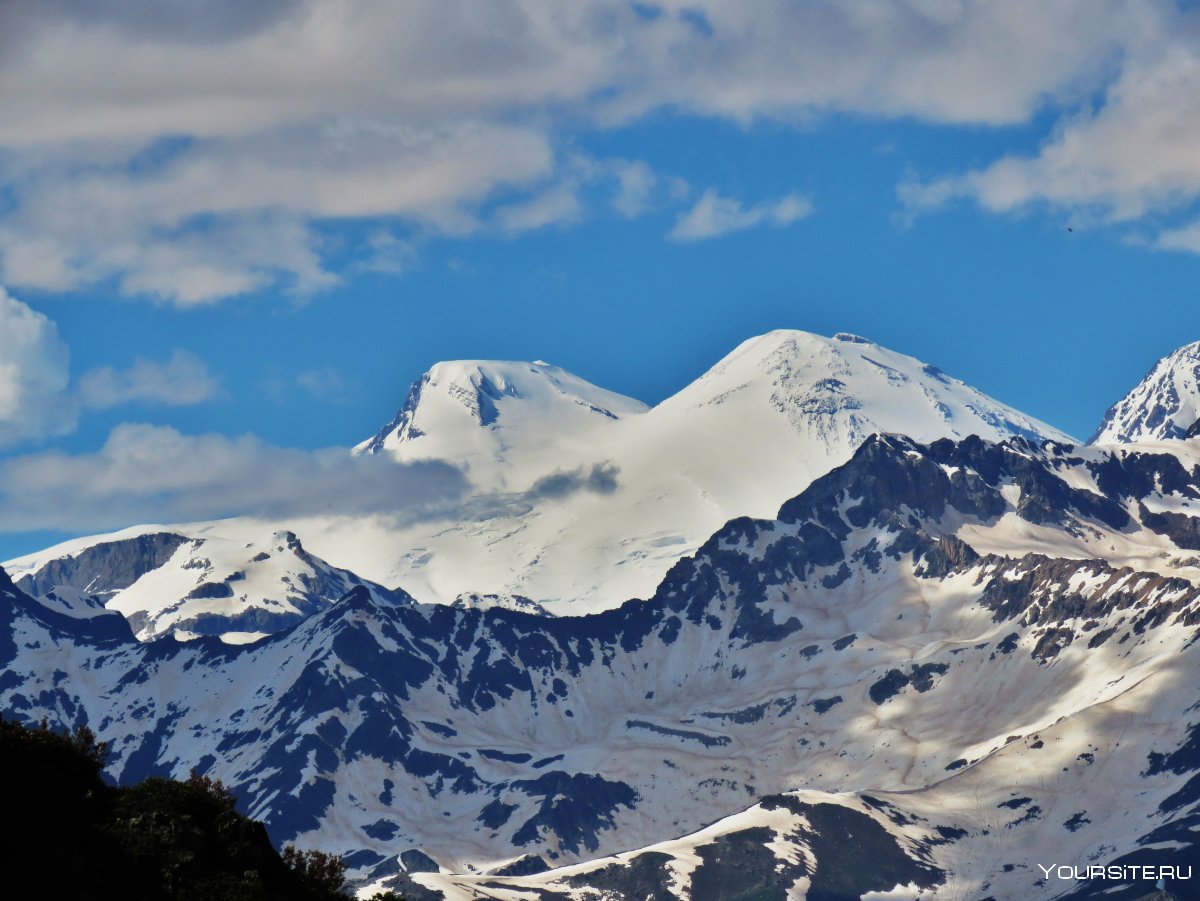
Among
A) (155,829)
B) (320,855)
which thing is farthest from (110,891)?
(320,855)

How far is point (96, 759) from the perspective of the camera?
12506 centimetres

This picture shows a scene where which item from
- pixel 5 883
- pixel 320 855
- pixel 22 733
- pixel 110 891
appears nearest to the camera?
pixel 5 883

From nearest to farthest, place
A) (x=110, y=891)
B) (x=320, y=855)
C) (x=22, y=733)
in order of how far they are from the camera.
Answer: (x=110, y=891) → (x=22, y=733) → (x=320, y=855)

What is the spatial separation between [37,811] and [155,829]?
6350 mm

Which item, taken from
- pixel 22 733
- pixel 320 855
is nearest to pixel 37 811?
pixel 22 733

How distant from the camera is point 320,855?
132 m

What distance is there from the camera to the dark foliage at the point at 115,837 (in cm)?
11169

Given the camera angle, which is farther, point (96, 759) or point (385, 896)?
point (385, 896)

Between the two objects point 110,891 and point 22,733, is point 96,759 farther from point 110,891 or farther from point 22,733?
point 110,891

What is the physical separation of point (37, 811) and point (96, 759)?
906cm

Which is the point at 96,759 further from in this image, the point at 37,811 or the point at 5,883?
the point at 5,883

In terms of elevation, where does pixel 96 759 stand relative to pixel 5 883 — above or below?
above

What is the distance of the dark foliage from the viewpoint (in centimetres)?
11169

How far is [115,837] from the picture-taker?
383 ft
